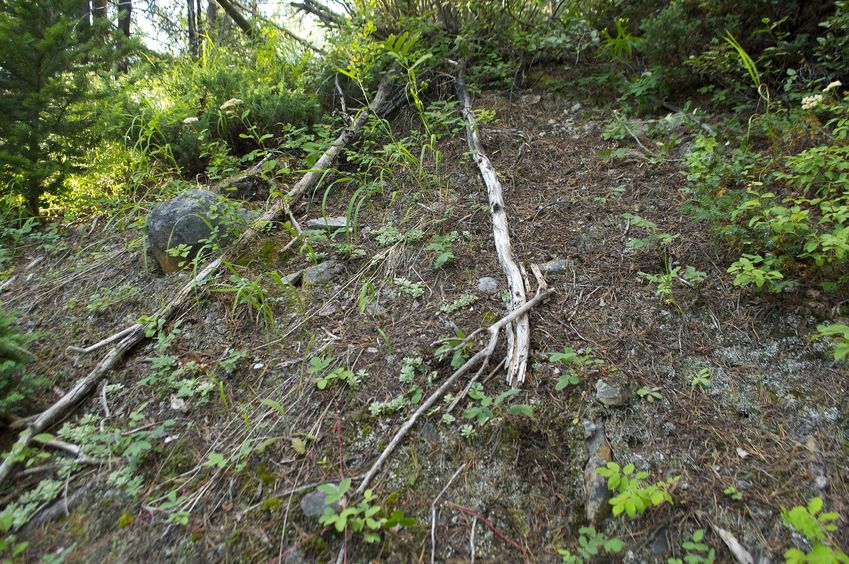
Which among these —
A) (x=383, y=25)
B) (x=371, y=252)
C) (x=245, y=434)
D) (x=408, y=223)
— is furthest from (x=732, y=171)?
(x=383, y=25)

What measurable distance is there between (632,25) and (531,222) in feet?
9.56

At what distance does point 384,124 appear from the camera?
14.9 ft

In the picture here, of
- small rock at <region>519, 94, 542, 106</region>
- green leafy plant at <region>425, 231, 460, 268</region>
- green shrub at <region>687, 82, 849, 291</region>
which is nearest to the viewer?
green shrub at <region>687, 82, 849, 291</region>

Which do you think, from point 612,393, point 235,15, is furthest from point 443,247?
point 235,15

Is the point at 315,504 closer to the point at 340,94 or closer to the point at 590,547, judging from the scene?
the point at 590,547

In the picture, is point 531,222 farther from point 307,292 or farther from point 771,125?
point 771,125

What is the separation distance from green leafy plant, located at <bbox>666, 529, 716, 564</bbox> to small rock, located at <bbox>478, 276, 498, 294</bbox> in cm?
155

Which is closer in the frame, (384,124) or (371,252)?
(371,252)

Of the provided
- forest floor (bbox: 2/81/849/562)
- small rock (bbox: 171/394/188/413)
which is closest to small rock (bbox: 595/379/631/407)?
forest floor (bbox: 2/81/849/562)

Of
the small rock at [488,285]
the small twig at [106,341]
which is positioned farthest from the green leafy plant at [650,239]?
the small twig at [106,341]

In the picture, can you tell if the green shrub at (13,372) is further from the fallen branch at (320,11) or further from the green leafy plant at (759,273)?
the fallen branch at (320,11)

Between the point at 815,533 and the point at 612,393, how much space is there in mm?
838

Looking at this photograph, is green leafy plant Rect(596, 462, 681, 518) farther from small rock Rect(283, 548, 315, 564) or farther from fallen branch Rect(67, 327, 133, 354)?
fallen branch Rect(67, 327, 133, 354)

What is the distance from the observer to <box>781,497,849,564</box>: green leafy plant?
147cm
